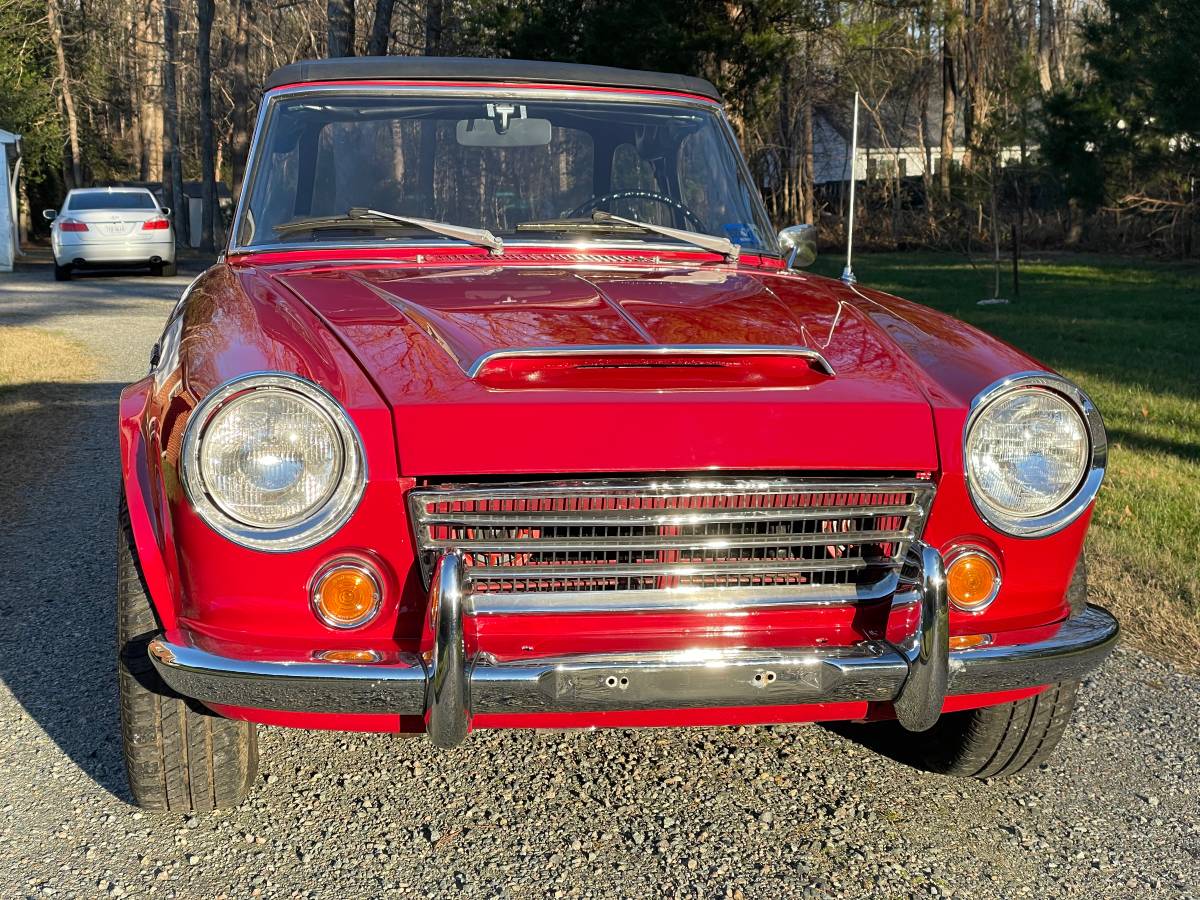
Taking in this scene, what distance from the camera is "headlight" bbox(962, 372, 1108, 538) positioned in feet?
8.29

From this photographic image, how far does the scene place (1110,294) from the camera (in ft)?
54.0

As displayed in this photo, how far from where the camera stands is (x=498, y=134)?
3900mm

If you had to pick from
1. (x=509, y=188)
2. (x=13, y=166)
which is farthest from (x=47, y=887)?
(x=13, y=166)

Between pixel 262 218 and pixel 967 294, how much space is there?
1447 cm

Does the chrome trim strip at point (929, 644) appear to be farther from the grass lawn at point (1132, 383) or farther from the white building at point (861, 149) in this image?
the white building at point (861, 149)

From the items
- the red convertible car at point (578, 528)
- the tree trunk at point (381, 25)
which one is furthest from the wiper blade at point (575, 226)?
the tree trunk at point (381, 25)

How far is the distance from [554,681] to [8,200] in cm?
2485

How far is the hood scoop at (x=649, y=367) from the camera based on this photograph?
2.46 meters

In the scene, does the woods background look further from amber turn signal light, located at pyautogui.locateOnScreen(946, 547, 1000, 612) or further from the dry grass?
amber turn signal light, located at pyautogui.locateOnScreen(946, 547, 1000, 612)

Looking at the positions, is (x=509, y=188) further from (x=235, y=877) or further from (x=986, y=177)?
(x=986, y=177)

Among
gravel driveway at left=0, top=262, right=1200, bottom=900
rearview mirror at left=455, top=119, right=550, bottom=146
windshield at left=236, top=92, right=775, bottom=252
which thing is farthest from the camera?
rearview mirror at left=455, top=119, right=550, bottom=146

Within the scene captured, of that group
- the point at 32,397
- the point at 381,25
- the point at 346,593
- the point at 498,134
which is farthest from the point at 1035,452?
the point at 381,25

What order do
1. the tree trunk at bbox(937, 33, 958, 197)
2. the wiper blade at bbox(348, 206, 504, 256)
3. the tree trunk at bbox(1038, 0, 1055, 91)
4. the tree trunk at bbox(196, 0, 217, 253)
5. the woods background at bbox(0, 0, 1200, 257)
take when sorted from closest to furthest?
the wiper blade at bbox(348, 206, 504, 256)
the woods background at bbox(0, 0, 1200, 257)
the tree trunk at bbox(196, 0, 217, 253)
the tree trunk at bbox(937, 33, 958, 197)
the tree trunk at bbox(1038, 0, 1055, 91)

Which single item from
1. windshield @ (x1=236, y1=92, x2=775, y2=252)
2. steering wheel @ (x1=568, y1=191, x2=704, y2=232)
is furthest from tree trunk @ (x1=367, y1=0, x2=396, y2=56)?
steering wheel @ (x1=568, y1=191, x2=704, y2=232)
